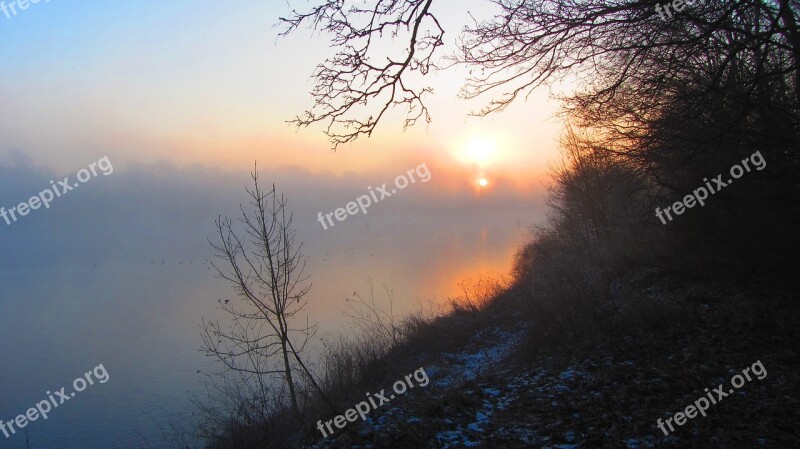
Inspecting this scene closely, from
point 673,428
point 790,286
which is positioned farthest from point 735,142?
point 673,428

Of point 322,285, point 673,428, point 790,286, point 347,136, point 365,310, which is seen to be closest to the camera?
point 673,428

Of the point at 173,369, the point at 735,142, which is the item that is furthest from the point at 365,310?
the point at 735,142

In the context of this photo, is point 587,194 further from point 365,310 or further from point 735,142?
point 735,142

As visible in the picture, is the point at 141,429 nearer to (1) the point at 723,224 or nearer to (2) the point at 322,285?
(1) the point at 723,224


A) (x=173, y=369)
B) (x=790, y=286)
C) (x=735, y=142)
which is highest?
(x=173, y=369)

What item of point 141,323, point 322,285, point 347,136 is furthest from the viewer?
point 322,285

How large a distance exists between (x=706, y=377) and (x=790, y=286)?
15.7ft

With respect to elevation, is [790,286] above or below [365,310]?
below

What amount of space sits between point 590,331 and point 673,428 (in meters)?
4.32

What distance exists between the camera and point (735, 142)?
8250 mm

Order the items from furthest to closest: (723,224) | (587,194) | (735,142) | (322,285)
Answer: (322,285) → (587,194) → (723,224) → (735,142)

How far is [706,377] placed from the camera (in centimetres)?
636

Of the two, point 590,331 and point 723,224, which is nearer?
point 590,331

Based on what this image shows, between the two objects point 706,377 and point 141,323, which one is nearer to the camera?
point 706,377
